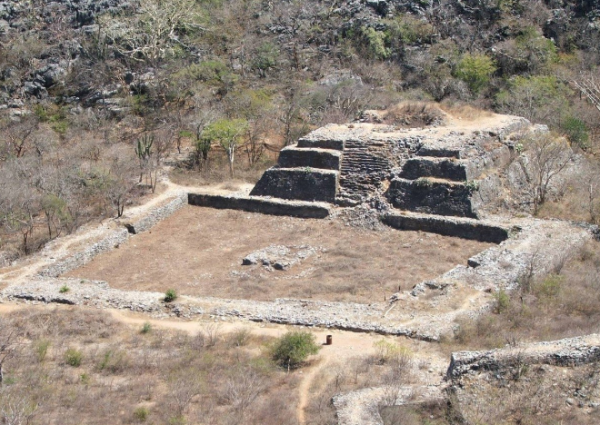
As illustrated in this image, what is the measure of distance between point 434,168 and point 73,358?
1314 cm

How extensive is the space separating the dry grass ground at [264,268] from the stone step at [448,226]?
1.02 feet

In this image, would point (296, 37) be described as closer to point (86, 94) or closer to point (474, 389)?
Result: point (86, 94)

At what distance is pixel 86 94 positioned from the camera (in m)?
35.5

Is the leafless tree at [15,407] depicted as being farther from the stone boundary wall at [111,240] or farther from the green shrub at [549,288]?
the green shrub at [549,288]

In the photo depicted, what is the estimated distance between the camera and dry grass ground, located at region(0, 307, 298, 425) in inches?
408

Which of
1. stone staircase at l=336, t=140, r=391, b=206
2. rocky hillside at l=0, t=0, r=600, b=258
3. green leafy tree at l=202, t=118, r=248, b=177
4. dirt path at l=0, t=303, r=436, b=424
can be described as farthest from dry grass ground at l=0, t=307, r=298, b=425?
green leafy tree at l=202, t=118, r=248, b=177

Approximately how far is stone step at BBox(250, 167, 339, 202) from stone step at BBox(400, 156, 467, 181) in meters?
2.39

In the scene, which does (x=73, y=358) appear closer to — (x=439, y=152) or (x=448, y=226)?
(x=448, y=226)

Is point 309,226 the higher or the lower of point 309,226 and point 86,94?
the lower

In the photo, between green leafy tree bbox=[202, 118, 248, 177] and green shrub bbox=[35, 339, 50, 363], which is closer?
green shrub bbox=[35, 339, 50, 363]

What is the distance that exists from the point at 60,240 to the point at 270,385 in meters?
10.7

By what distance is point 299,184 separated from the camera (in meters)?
23.1

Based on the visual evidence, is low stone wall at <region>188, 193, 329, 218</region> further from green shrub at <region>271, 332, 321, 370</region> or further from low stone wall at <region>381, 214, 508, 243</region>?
green shrub at <region>271, 332, 321, 370</region>

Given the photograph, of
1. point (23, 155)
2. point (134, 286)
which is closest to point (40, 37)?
point (23, 155)
